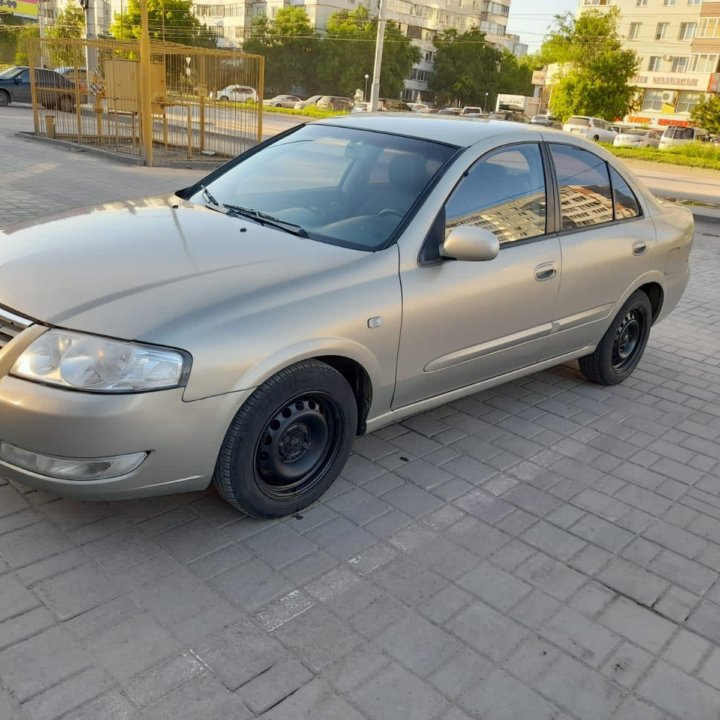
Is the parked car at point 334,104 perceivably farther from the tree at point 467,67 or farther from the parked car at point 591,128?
the tree at point 467,67

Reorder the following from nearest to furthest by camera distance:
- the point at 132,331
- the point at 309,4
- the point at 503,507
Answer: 1. the point at 132,331
2. the point at 503,507
3. the point at 309,4

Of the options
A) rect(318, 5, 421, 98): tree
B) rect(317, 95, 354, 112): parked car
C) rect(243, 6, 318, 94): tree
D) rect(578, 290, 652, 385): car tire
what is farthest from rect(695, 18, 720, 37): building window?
rect(578, 290, 652, 385): car tire

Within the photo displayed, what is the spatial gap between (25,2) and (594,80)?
54.0 metres

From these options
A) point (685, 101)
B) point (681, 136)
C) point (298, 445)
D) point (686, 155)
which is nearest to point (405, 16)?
point (685, 101)

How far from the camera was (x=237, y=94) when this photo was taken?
51.1 feet

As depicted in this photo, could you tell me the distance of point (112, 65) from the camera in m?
14.8

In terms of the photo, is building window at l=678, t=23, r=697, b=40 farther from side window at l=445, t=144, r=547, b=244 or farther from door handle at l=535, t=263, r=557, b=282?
door handle at l=535, t=263, r=557, b=282

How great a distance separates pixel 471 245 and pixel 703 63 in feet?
229

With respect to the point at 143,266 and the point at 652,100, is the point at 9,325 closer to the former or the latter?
the point at 143,266

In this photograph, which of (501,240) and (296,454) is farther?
(501,240)


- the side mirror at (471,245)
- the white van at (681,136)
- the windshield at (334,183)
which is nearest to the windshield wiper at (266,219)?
the windshield at (334,183)

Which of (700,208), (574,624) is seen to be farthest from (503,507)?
(700,208)

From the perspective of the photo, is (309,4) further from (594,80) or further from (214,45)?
(594,80)

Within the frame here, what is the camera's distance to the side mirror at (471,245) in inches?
136
